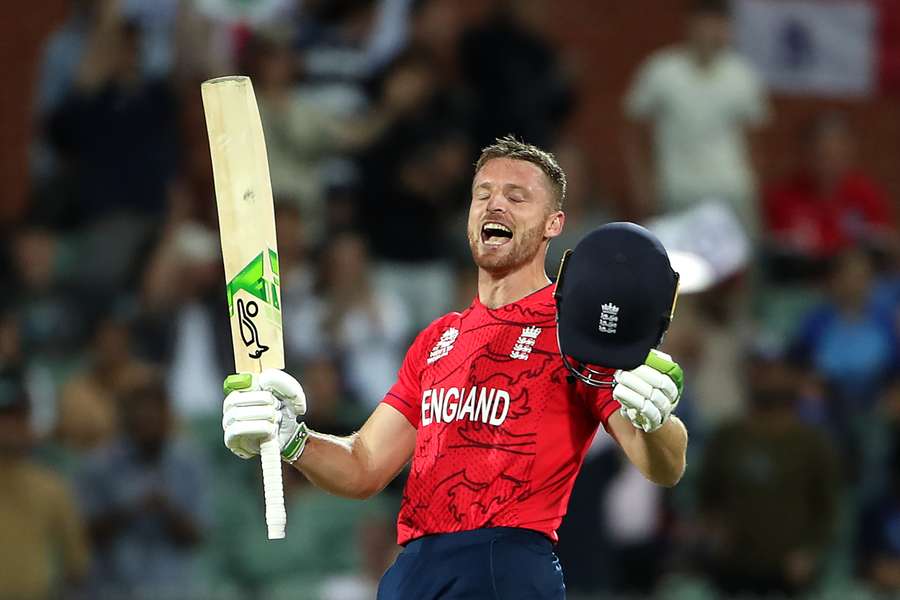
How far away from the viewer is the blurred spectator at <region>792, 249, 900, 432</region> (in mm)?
10898

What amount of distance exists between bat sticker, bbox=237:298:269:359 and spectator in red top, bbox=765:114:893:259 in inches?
285

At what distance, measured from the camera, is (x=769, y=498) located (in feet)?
32.3

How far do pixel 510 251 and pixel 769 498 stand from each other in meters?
4.99

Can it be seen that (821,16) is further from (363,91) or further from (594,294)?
(594,294)

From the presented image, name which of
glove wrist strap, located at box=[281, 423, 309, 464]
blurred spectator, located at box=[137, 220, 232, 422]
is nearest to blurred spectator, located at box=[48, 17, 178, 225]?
blurred spectator, located at box=[137, 220, 232, 422]

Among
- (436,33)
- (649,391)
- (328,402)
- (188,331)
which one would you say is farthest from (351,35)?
(649,391)

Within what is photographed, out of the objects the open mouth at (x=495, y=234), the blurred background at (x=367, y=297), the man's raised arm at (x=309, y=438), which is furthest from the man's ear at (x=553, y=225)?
the blurred background at (x=367, y=297)

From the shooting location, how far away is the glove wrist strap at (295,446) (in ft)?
A: 17.2

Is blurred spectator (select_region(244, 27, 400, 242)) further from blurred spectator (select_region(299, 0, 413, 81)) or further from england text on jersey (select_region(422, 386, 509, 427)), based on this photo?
england text on jersey (select_region(422, 386, 509, 427))

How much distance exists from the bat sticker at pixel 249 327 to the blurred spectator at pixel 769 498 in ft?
16.7

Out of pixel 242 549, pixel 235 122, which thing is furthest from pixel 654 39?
pixel 235 122

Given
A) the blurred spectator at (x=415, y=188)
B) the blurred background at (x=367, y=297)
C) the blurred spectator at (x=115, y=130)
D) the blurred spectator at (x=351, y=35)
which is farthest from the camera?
the blurred spectator at (x=351, y=35)

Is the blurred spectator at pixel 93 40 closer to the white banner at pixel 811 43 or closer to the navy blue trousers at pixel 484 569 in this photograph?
the white banner at pixel 811 43

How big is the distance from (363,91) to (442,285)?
1479 millimetres
